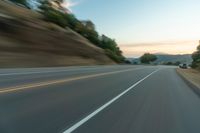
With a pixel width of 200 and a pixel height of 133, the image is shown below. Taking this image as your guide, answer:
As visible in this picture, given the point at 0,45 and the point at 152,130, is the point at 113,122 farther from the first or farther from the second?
the point at 0,45

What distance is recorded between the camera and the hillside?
63062mm

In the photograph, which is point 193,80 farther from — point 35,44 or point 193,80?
point 35,44

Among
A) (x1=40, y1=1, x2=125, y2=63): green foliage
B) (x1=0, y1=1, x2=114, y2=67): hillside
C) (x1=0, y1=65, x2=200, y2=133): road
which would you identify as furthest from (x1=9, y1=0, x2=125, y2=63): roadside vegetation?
(x1=0, y1=65, x2=200, y2=133): road

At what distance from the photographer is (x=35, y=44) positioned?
76.0 meters

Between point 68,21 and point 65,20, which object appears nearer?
point 65,20

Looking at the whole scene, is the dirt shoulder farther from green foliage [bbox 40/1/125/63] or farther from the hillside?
green foliage [bbox 40/1/125/63]

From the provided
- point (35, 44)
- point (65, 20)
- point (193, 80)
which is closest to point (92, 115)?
point (193, 80)

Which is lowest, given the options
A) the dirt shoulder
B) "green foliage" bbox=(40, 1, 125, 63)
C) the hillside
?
the dirt shoulder

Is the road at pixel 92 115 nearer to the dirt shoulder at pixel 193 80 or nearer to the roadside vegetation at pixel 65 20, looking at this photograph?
the dirt shoulder at pixel 193 80

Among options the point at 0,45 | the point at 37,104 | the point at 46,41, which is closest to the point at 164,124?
the point at 37,104

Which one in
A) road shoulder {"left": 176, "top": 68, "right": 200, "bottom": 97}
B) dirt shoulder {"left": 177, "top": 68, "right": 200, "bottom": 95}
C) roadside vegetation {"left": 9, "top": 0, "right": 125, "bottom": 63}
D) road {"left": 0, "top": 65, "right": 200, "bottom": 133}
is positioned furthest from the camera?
roadside vegetation {"left": 9, "top": 0, "right": 125, "bottom": 63}

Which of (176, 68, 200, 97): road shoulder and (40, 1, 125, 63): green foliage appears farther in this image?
(40, 1, 125, 63): green foliage

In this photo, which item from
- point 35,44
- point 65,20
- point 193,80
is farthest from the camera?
point 65,20

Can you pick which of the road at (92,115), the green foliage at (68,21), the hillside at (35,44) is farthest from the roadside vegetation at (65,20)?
the road at (92,115)
